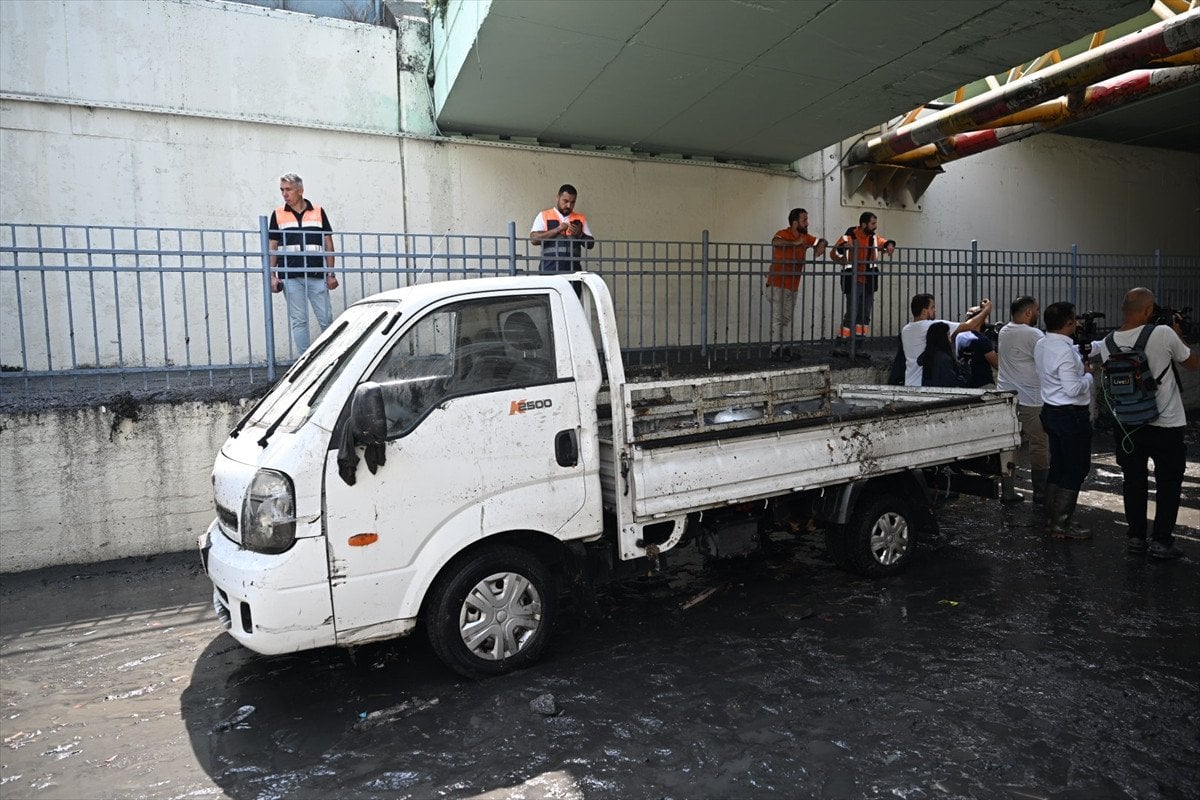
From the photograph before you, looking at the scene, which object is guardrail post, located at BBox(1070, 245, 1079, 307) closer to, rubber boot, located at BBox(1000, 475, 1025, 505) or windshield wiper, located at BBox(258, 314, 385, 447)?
rubber boot, located at BBox(1000, 475, 1025, 505)

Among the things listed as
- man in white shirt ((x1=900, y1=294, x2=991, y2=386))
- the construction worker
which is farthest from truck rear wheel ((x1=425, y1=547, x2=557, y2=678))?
the construction worker

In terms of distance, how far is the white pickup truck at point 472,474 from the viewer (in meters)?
3.69

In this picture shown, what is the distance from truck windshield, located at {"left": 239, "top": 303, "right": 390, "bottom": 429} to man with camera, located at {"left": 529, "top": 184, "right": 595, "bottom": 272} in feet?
13.4

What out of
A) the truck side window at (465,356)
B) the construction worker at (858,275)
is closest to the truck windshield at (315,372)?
the truck side window at (465,356)

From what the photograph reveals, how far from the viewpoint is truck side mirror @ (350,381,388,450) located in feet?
11.7

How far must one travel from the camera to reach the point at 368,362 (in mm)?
3918

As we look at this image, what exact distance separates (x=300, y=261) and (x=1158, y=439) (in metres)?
7.55

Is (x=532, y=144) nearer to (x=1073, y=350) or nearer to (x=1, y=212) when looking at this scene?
(x=1, y=212)

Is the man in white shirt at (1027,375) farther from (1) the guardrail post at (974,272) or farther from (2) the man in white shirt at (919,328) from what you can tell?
(1) the guardrail post at (974,272)

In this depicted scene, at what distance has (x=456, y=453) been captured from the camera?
3947 mm

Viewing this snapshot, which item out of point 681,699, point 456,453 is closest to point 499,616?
point 456,453

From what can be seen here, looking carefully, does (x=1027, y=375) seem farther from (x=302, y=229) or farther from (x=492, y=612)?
(x=302, y=229)

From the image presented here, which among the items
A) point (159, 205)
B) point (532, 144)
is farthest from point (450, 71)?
point (159, 205)

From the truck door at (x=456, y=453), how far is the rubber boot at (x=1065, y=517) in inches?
174
